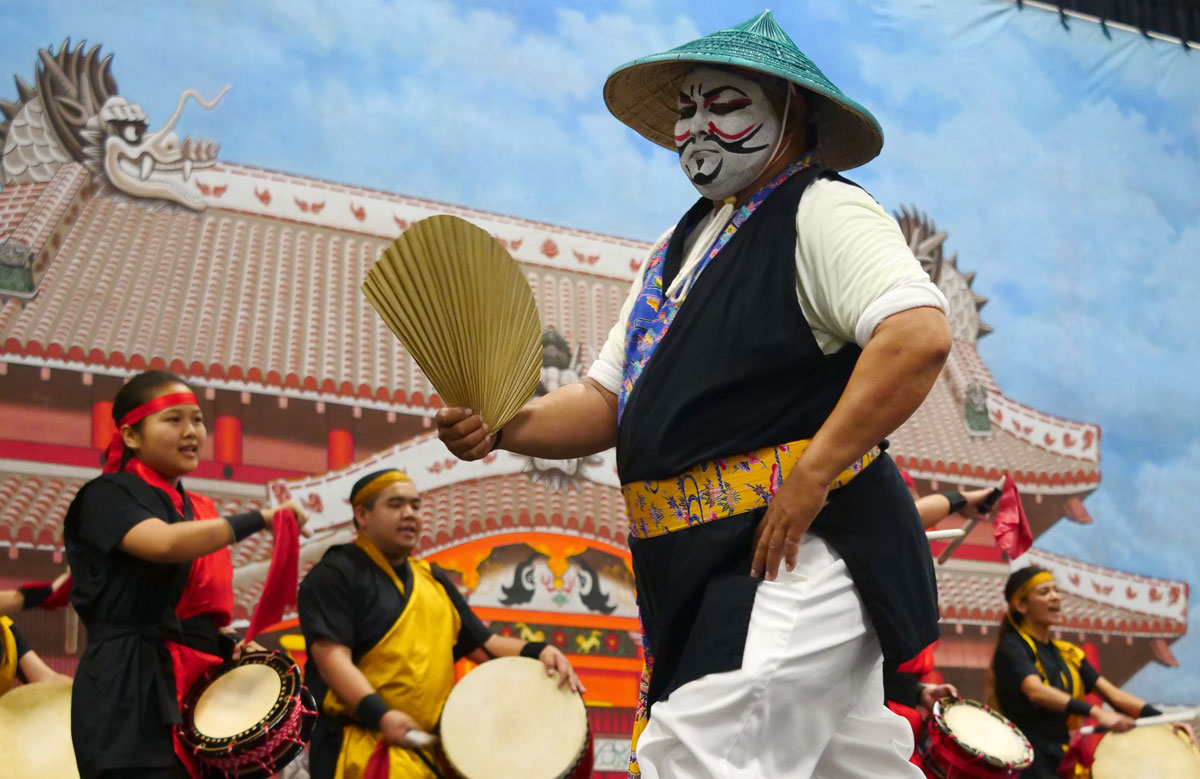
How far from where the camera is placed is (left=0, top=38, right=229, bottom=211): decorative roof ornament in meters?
4.98

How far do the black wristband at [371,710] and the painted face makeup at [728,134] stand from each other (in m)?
1.98

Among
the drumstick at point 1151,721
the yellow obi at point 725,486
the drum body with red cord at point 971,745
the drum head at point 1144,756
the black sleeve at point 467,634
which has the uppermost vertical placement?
the yellow obi at point 725,486

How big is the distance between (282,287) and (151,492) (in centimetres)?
267

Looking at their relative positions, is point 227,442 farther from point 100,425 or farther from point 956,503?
point 956,503

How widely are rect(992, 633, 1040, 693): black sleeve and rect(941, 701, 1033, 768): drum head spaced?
1.86 feet

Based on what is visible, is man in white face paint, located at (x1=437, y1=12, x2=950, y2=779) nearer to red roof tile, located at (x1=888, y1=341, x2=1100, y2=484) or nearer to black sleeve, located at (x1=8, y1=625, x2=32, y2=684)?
black sleeve, located at (x1=8, y1=625, x2=32, y2=684)

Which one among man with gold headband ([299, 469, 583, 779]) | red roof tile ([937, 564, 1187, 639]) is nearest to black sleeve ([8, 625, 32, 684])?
man with gold headband ([299, 469, 583, 779])

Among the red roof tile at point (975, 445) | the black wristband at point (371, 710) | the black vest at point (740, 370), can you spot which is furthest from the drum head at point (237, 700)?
the red roof tile at point (975, 445)

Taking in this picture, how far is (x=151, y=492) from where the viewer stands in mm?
3002

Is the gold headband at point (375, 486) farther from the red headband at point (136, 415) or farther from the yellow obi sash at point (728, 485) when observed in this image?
the yellow obi sash at point (728, 485)

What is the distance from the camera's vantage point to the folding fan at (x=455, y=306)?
171 centimetres

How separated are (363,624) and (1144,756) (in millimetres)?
3370

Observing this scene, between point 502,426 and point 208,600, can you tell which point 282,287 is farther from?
point 502,426

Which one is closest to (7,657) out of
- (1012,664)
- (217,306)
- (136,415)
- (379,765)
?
(136,415)
